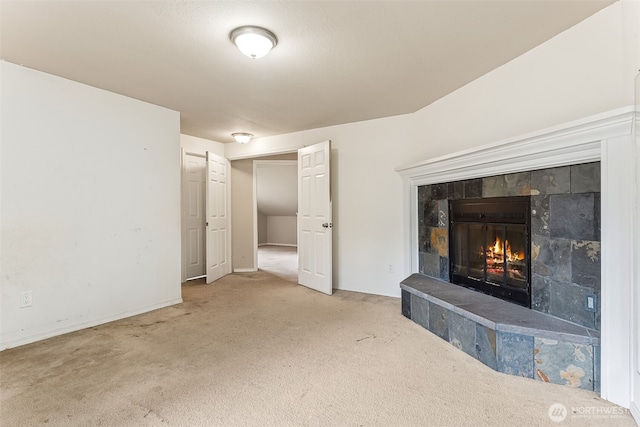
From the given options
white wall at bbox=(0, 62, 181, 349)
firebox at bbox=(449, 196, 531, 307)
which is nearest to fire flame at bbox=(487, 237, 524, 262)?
firebox at bbox=(449, 196, 531, 307)

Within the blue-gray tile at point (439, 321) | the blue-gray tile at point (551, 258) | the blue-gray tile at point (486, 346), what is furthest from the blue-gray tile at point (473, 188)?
the blue-gray tile at point (486, 346)

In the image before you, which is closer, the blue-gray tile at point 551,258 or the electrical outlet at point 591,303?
the electrical outlet at point 591,303

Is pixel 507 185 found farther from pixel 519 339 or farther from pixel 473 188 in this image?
pixel 519 339

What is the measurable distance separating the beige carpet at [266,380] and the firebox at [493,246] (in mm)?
671

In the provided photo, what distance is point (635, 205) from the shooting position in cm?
162

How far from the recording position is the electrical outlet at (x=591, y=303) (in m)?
A: 1.91

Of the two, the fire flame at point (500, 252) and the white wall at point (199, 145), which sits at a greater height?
the white wall at point (199, 145)

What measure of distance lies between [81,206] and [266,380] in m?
2.38

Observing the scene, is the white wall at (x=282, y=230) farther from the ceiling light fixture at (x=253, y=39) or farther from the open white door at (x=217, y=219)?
the ceiling light fixture at (x=253, y=39)

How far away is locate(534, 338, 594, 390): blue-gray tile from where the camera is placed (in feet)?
6.07

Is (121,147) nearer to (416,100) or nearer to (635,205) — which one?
(416,100)

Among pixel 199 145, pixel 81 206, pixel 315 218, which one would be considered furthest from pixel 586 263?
pixel 199 145

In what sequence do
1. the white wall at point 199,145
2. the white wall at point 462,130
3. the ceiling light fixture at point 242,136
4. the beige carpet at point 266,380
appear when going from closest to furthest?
the beige carpet at point 266,380 < the white wall at point 462,130 < the ceiling light fixture at point 242,136 < the white wall at point 199,145

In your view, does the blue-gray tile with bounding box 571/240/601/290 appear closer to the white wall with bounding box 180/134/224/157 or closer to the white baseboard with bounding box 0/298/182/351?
the white baseboard with bounding box 0/298/182/351
